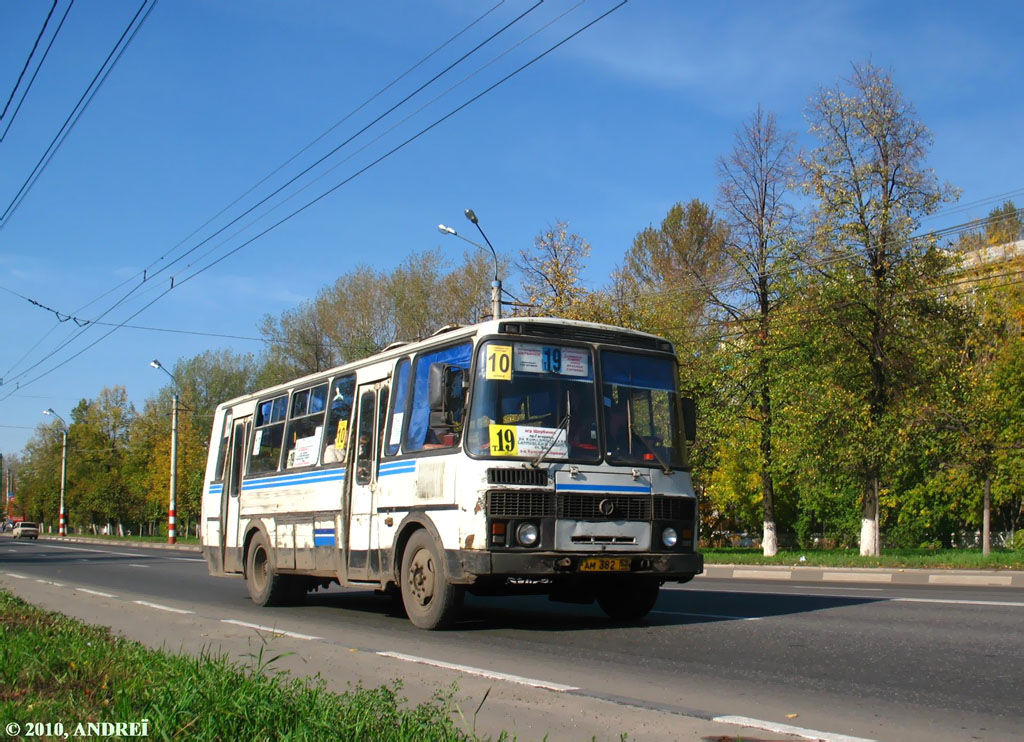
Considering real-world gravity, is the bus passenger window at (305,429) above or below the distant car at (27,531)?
above

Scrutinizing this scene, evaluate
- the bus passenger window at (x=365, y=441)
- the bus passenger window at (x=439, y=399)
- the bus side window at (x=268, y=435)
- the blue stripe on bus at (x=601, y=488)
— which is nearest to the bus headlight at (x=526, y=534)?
the blue stripe on bus at (x=601, y=488)

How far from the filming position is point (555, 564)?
372 inches

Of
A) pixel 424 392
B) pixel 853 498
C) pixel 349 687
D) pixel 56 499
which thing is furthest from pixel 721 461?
pixel 56 499

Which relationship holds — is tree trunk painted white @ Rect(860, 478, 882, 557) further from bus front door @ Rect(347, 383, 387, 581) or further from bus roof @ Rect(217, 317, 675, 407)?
bus front door @ Rect(347, 383, 387, 581)

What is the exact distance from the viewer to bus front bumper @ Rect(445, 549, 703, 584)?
365 inches

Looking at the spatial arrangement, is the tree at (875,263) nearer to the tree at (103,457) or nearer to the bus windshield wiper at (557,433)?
the bus windshield wiper at (557,433)

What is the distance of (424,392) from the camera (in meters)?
10.8

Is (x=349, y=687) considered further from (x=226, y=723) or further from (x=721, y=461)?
(x=721, y=461)

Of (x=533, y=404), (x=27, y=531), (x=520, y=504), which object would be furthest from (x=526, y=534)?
(x=27, y=531)

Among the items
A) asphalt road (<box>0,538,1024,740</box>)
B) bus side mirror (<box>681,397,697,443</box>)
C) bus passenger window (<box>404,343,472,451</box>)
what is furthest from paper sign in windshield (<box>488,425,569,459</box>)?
asphalt road (<box>0,538,1024,740</box>)

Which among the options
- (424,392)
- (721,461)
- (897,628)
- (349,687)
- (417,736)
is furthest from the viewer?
(721,461)

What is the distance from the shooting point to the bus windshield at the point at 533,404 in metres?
9.63

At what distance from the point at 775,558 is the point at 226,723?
24.3m

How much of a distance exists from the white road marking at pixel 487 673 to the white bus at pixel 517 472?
1410mm
